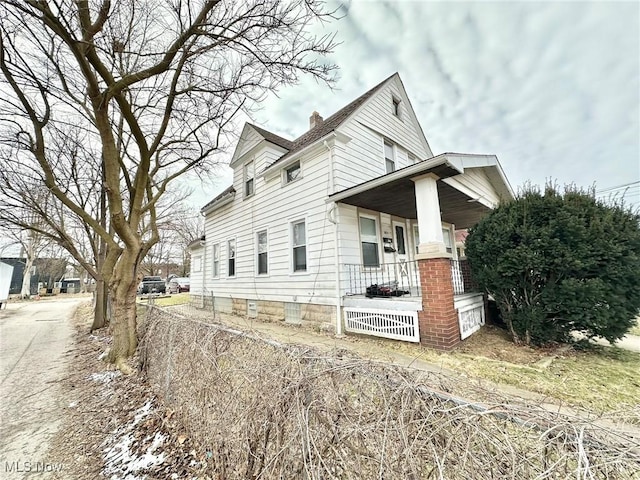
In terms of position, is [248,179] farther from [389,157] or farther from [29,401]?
[29,401]

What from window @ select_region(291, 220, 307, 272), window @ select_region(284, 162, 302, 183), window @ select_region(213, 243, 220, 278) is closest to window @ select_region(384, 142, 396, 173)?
window @ select_region(284, 162, 302, 183)

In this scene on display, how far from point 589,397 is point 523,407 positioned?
3.46 m

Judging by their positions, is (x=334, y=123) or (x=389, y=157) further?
(x=389, y=157)

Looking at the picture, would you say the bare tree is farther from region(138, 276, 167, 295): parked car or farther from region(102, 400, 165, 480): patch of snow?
region(138, 276, 167, 295): parked car

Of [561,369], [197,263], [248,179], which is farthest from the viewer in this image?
[197,263]

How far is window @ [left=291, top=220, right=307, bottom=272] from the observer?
7.91 metres

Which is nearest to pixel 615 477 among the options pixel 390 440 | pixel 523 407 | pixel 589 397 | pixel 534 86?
pixel 523 407

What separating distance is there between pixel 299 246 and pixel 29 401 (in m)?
6.06

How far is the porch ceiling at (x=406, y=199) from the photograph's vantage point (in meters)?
5.90

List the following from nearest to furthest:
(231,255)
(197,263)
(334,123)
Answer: (334,123), (231,255), (197,263)

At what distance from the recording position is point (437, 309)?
199 inches

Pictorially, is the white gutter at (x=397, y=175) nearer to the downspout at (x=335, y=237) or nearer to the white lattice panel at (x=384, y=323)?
the downspout at (x=335, y=237)

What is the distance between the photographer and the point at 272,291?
29.0 feet

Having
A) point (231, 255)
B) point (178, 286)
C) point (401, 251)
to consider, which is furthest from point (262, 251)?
point (178, 286)
